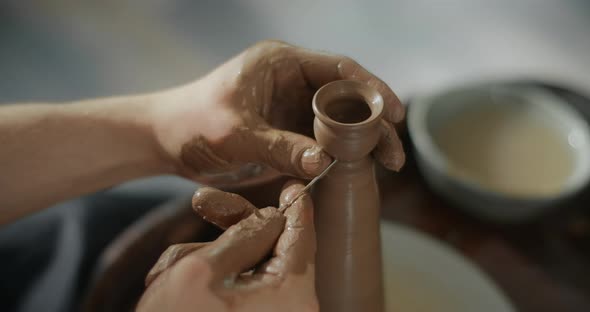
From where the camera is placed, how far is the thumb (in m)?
0.77

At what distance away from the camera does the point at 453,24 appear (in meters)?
2.74

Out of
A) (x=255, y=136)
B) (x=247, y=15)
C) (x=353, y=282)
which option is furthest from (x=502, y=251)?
(x=247, y=15)

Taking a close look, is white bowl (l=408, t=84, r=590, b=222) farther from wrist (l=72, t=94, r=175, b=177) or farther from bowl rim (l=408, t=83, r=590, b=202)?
wrist (l=72, t=94, r=175, b=177)

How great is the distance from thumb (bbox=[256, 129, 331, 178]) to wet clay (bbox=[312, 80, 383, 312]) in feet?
0.07

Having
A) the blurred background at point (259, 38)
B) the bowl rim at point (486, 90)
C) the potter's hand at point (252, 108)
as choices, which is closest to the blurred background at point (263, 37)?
the blurred background at point (259, 38)

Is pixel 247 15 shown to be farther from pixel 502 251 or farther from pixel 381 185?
pixel 502 251

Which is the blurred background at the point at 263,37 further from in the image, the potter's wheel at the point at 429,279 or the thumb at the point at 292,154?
the thumb at the point at 292,154

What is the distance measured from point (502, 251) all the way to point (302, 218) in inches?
28.7

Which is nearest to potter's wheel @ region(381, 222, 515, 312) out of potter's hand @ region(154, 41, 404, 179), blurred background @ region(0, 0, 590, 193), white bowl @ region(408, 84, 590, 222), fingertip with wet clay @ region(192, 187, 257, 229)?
white bowl @ region(408, 84, 590, 222)

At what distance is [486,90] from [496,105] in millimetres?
50

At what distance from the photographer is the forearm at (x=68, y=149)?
A: 43.1 inches

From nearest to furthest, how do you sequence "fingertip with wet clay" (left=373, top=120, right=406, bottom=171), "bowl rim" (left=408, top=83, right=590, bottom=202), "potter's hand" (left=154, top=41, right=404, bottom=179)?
"fingertip with wet clay" (left=373, top=120, right=406, bottom=171) < "potter's hand" (left=154, top=41, right=404, bottom=179) < "bowl rim" (left=408, top=83, right=590, bottom=202)

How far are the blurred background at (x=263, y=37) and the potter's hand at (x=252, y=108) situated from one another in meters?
1.37

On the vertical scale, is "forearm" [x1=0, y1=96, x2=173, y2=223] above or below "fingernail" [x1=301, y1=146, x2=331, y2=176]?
below
